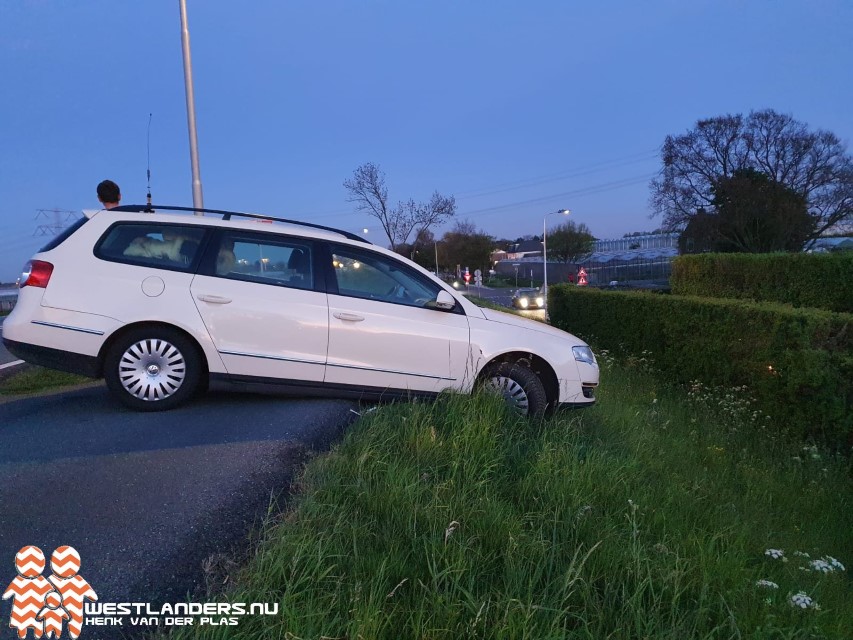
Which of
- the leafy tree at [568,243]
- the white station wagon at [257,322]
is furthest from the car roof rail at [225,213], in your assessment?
the leafy tree at [568,243]

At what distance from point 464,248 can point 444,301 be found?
58.0 metres

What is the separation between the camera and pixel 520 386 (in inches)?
214

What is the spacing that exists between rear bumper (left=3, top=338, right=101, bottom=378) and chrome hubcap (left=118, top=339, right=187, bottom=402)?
251mm

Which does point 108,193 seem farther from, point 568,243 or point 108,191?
point 568,243

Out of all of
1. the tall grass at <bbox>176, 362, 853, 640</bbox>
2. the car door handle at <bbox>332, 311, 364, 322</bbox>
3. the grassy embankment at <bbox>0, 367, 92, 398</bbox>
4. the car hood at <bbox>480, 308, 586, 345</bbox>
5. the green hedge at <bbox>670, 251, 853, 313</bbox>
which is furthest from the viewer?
the green hedge at <bbox>670, 251, 853, 313</bbox>

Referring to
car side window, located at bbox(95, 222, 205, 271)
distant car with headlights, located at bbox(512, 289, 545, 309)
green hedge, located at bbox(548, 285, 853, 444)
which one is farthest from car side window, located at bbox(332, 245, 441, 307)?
distant car with headlights, located at bbox(512, 289, 545, 309)

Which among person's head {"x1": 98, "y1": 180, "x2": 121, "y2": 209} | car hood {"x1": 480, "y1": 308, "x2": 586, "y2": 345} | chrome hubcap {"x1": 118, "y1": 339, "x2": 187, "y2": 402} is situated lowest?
chrome hubcap {"x1": 118, "y1": 339, "x2": 187, "y2": 402}

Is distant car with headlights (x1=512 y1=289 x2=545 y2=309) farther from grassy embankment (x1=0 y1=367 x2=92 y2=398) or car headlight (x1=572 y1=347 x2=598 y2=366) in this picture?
car headlight (x1=572 y1=347 x2=598 y2=366)

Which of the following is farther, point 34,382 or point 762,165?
point 762,165

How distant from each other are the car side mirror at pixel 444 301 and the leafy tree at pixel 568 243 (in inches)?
3115

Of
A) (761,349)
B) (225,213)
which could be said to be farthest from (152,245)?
(761,349)

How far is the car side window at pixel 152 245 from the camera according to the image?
521 centimetres

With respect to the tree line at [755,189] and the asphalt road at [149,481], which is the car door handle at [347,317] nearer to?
the asphalt road at [149,481]

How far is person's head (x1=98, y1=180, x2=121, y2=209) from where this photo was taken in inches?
278
